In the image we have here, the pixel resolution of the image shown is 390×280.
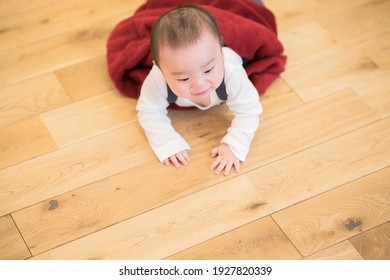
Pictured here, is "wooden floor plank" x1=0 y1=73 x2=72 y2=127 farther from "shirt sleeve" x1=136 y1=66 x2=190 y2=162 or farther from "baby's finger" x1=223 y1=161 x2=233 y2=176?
"baby's finger" x1=223 y1=161 x2=233 y2=176

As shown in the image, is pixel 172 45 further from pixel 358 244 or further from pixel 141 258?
pixel 358 244

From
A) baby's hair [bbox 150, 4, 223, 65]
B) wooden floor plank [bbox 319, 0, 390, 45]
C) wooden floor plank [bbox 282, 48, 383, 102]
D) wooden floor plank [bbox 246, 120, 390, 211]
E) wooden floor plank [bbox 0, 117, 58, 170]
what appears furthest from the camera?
wooden floor plank [bbox 319, 0, 390, 45]

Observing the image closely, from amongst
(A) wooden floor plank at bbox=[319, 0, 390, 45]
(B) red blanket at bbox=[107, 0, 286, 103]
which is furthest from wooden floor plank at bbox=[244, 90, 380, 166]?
(A) wooden floor plank at bbox=[319, 0, 390, 45]

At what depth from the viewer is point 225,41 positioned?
54.0 inches

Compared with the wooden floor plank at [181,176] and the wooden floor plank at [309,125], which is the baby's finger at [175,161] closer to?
the wooden floor plank at [181,176]

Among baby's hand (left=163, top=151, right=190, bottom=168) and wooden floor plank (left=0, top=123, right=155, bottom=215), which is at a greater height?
baby's hand (left=163, top=151, right=190, bottom=168)

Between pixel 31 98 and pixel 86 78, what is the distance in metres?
0.15

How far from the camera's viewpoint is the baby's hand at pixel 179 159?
1.28m

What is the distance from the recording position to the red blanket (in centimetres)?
139

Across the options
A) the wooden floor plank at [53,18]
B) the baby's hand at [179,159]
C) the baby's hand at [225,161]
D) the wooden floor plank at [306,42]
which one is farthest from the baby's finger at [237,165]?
the wooden floor plank at [53,18]

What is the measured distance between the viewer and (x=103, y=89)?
4.86 ft

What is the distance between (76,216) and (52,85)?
448 millimetres

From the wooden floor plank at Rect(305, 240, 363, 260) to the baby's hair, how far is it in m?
0.49
